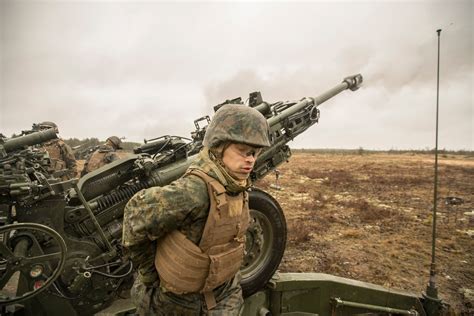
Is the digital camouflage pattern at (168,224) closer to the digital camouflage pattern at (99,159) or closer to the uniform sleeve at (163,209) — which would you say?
the uniform sleeve at (163,209)

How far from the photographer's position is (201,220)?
1.86m

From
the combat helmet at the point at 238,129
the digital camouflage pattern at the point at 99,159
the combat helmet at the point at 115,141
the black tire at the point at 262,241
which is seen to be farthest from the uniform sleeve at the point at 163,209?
the combat helmet at the point at 115,141

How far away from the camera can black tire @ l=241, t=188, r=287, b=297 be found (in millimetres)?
3487

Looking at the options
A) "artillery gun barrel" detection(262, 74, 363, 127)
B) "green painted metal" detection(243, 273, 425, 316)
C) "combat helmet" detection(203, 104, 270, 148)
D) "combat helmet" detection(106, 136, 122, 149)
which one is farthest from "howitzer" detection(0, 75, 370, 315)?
"combat helmet" detection(106, 136, 122, 149)

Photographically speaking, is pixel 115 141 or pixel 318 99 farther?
pixel 115 141

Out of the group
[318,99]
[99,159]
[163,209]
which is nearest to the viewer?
[163,209]

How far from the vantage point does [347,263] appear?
589 centimetres

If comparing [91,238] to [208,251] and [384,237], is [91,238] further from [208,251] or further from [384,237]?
[384,237]

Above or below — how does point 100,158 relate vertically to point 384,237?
above

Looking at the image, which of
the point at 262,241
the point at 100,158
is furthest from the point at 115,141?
the point at 262,241

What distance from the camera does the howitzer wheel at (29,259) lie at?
2443 millimetres

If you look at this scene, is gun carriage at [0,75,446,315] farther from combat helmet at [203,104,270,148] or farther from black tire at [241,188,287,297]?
combat helmet at [203,104,270,148]

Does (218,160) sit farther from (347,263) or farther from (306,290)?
(347,263)

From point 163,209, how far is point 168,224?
0.10m
